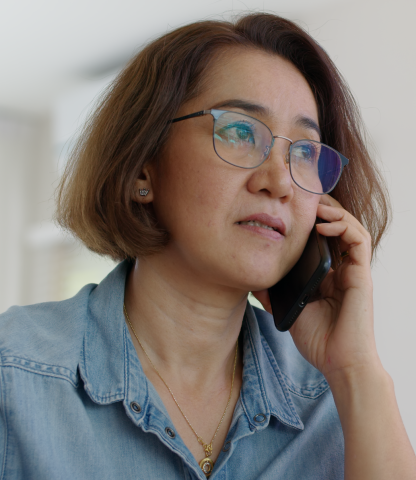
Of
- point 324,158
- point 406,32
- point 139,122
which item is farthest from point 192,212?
point 406,32

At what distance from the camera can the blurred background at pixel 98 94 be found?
83.2 inches

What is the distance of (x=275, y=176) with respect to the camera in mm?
1090

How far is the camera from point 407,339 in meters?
2.04

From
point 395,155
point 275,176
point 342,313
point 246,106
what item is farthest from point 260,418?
point 395,155

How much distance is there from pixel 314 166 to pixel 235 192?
0.88 feet

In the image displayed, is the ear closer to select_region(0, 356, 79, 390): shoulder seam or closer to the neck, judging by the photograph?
the neck

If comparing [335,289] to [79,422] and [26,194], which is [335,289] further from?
[26,194]

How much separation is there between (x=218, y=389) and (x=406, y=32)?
1.81 meters

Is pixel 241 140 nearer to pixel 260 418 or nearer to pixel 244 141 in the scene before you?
pixel 244 141

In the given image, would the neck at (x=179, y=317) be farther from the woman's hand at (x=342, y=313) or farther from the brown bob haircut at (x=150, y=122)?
the woman's hand at (x=342, y=313)

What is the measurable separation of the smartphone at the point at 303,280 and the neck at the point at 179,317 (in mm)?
114

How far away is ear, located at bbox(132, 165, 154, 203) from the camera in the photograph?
1.19 m

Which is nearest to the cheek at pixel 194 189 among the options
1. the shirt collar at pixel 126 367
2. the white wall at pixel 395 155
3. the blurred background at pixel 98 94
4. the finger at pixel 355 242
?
the shirt collar at pixel 126 367

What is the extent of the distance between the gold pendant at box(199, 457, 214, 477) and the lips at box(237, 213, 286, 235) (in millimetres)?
534
